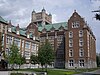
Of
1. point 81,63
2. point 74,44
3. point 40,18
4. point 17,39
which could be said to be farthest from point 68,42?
point 40,18

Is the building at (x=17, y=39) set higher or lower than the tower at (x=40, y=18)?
lower

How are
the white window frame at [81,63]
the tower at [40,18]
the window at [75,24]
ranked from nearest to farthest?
1. the white window frame at [81,63]
2. the window at [75,24]
3. the tower at [40,18]

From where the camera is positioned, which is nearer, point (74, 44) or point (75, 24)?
point (74, 44)

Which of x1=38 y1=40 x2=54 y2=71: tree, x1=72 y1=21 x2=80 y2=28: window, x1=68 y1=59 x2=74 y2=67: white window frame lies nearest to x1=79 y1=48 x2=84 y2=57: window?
x1=68 y1=59 x2=74 y2=67: white window frame

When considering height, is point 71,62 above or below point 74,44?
below

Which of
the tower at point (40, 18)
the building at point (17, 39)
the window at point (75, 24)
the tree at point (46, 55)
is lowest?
the tree at point (46, 55)

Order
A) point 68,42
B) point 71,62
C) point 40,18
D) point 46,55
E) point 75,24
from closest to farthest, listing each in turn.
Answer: point 46,55 → point 71,62 → point 75,24 → point 68,42 → point 40,18

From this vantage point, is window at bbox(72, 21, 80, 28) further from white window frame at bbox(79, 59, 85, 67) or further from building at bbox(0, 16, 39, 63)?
building at bbox(0, 16, 39, 63)

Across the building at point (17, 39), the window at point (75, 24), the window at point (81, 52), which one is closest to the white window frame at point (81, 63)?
the window at point (81, 52)

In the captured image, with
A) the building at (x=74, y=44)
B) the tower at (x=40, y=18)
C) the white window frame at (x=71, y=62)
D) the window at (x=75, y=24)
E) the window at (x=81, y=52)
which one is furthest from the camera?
the tower at (x=40, y=18)

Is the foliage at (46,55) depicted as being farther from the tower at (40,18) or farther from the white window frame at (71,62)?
the tower at (40,18)

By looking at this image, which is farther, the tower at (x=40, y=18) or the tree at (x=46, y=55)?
the tower at (x=40, y=18)

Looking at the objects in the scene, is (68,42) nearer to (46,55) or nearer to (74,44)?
(74,44)

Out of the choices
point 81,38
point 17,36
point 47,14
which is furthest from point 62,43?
point 47,14
